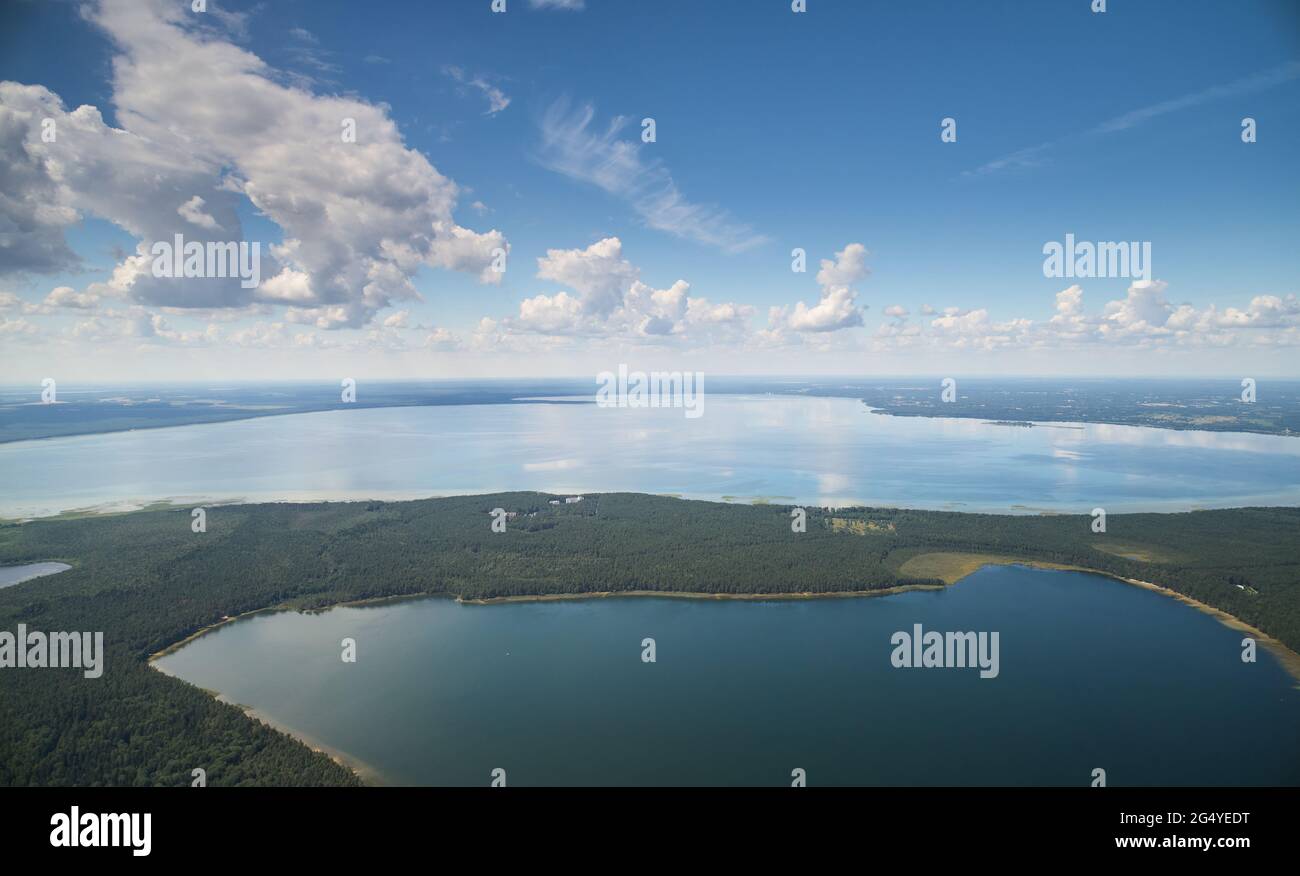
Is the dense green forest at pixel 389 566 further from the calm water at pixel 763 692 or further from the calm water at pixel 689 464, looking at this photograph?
the calm water at pixel 689 464

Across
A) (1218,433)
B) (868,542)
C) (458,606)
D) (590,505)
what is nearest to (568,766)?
(458,606)

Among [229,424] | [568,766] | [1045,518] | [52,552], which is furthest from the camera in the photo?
[229,424]

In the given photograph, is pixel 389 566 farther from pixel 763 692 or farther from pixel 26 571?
pixel 763 692

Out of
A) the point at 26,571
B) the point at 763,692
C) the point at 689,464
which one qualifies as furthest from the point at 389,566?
the point at 689,464

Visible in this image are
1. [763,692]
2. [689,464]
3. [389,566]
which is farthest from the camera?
[689,464]

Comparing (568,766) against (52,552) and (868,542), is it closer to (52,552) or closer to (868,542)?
(868,542)

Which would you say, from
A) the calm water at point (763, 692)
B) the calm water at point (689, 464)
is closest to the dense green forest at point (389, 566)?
the calm water at point (763, 692)

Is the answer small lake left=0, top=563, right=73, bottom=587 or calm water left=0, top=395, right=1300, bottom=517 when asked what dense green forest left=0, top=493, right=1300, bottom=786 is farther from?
calm water left=0, top=395, right=1300, bottom=517
